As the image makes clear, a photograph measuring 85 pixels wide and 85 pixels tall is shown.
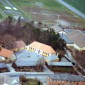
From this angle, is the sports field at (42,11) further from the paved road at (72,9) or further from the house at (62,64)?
the house at (62,64)

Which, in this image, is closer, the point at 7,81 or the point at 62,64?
the point at 7,81

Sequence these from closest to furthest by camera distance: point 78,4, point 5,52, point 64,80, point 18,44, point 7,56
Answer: point 64,80
point 7,56
point 5,52
point 18,44
point 78,4

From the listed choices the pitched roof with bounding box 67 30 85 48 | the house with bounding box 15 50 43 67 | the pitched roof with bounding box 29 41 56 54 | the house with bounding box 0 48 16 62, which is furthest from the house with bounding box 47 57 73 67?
the pitched roof with bounding box 67 30 85 48

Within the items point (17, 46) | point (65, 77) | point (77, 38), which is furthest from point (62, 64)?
point (77, 38)

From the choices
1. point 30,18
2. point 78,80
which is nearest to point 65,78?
point 78,80

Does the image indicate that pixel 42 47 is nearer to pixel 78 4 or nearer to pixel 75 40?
pixel 75 40

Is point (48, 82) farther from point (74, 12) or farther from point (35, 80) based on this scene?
point (74, 12)

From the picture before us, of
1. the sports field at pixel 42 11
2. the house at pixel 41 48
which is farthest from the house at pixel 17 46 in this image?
the sports field at pixel 42 11
